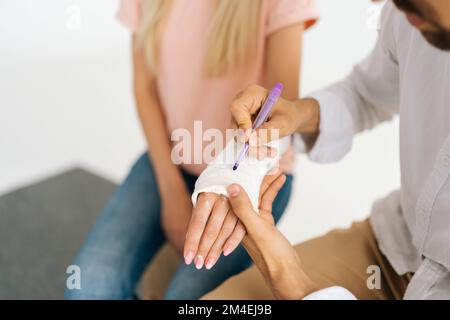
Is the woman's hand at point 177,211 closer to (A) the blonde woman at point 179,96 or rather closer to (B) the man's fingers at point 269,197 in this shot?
(A) the blonde woman at point 179,96

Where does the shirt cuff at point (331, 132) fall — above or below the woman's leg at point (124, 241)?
above

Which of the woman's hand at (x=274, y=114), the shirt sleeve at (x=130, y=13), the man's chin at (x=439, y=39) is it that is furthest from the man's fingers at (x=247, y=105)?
the shirt sleeve at (x=130, y=13)

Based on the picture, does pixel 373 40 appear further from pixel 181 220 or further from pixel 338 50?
pixel 181 220

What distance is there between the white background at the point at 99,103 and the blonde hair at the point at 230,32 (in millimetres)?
Answer: 61

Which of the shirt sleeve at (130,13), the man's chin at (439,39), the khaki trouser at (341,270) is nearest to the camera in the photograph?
the man's chin at (439,39)

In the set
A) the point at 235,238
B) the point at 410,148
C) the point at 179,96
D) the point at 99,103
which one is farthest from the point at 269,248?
the point at 99,103

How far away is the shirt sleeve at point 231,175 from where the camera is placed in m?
0.37

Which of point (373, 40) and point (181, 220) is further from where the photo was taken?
point (181, 220)

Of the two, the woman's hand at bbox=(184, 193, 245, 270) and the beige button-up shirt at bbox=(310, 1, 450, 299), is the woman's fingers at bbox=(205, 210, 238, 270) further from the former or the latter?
the beige button-up shirt at bbox=(310, 1, 450, 299)

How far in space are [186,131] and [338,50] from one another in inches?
6.9

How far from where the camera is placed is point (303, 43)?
49 centimetres

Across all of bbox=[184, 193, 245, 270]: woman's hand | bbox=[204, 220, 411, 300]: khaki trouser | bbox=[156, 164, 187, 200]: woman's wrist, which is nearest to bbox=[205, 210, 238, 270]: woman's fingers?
bbox=[184, 193, 245, 270]: woman's hand

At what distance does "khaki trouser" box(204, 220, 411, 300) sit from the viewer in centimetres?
46

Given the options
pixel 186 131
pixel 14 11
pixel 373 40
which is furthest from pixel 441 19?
pixel 14 11
